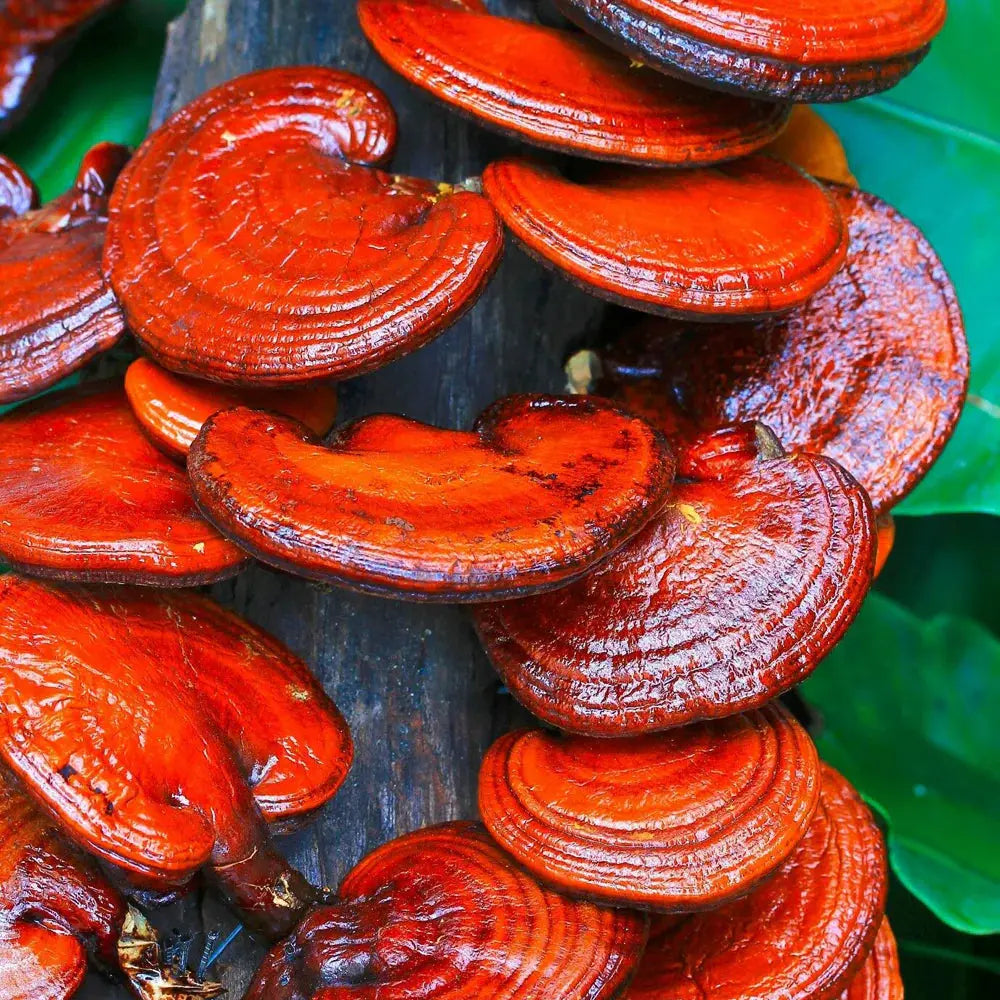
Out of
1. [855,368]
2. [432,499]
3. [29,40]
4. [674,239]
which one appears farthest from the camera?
[29,40]

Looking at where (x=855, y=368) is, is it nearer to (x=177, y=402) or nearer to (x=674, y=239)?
(x=674, y=239)

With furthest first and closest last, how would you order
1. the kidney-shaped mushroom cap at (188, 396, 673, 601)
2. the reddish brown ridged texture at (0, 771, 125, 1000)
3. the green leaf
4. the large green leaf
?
the large green leaf < the green leaf < the reddish brown ridged texture at (0, 771, 125, 1000) < the kidney-shaped mushroom cap at (188, 396, 673, 601)

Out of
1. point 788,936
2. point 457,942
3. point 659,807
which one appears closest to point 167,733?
point 457,942

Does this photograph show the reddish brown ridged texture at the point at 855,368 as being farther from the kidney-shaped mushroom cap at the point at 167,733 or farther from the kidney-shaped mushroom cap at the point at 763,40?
the kidney-shaped mushroom cap at the point at 167,733

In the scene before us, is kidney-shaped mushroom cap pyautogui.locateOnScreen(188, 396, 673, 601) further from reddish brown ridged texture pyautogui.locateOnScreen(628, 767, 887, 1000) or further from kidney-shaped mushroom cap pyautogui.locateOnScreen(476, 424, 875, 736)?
reddish brown ridged texture pyautogui.locateOnScreen(628, 767, 887, 1000)

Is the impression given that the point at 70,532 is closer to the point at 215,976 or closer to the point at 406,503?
the point at 406,503

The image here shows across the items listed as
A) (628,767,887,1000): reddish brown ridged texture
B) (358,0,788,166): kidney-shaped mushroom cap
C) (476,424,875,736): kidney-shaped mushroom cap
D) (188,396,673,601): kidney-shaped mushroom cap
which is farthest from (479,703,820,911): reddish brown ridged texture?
(358,0,788,166): kidney-shaped mushroom cap

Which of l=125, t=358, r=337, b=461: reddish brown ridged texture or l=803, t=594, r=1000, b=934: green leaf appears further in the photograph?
l=803, t=594, r=1000, b=934: green leaf
